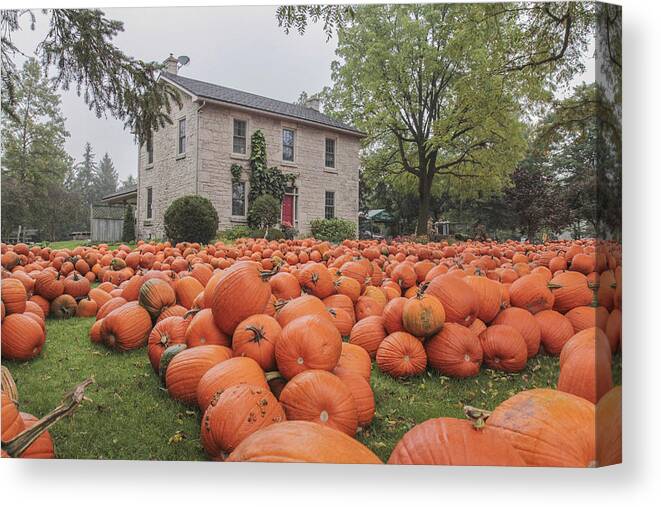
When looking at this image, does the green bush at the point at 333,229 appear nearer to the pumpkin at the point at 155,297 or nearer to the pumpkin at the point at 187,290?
the pumpkin at the point at 187,290

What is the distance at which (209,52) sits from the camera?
2.64 meters

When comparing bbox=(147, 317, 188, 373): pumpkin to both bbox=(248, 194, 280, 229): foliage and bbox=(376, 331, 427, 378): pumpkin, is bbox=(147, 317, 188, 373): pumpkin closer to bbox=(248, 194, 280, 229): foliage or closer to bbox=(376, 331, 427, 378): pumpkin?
bbox=(248, 194, 280, 229): foliage

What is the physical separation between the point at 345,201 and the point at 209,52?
1109 millimetres

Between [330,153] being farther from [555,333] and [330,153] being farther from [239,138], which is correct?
[555,333]

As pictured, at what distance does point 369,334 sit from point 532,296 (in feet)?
2.82

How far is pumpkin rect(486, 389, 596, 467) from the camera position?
164 cm

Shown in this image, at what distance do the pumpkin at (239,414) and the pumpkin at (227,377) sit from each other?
5 cm

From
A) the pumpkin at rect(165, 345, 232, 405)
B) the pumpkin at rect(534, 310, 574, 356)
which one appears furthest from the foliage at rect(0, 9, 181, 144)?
the pumpkin at rect(534, 310, 574, 356)

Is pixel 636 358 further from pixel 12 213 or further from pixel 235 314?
pixel 12 213

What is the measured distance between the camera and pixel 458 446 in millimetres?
1545

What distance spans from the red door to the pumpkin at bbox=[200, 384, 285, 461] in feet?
4.15

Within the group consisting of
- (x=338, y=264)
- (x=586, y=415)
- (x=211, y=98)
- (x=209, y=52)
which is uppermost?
(x=209, y=52)

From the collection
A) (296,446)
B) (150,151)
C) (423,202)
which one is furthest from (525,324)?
(150,151)

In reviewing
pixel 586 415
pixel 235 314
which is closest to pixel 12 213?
pixel 235 314
